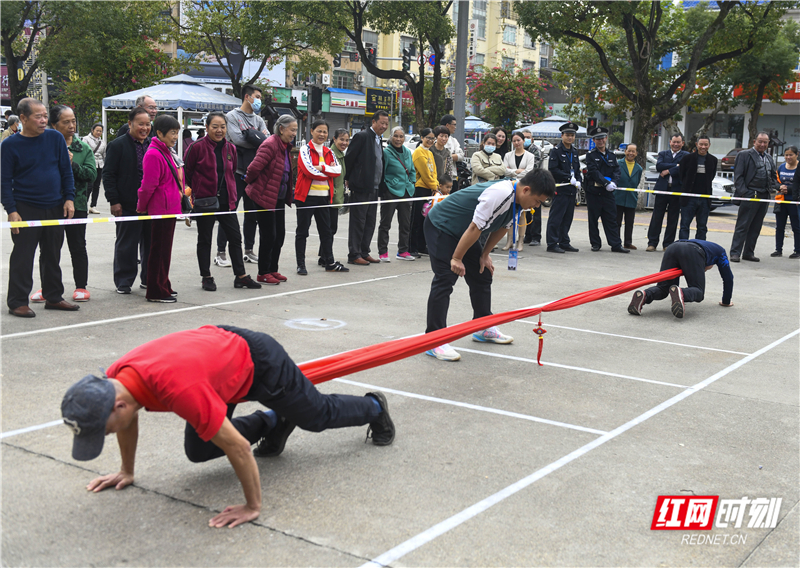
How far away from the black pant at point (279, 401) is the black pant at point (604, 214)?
1006cm

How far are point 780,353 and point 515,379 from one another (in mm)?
2768

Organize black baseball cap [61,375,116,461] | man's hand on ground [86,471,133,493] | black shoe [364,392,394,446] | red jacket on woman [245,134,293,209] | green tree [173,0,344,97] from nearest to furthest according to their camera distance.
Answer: black baseball cap [61,375,116,461], man's hand on ground [86,471,133,493], black shoe [364,392,394,446], red jacket on woman [245,134,293,209], green tree [173,0,344,97]

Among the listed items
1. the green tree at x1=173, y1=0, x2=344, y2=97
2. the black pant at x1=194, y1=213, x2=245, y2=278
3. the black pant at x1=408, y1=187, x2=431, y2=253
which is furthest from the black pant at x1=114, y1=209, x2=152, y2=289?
the green tree at x1=173, y1=0, x2=344, y2=97

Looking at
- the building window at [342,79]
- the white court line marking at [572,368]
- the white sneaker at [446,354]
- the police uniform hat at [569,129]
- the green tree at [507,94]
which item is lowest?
the white court line marking at [572,368]

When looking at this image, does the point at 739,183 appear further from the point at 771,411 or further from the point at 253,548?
the point at 253,548

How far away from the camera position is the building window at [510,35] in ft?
227

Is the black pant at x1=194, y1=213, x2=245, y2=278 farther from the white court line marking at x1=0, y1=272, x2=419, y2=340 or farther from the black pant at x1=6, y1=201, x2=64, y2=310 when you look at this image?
the black pant at x1=6, y1=201, x2=64, y2=310

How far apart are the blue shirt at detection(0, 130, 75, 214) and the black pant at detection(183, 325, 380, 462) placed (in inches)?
172

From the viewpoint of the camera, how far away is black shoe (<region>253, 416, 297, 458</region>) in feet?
13.4

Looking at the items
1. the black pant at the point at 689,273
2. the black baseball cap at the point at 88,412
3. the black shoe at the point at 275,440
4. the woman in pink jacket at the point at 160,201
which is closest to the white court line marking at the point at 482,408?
the black shoe at the point at 275,440

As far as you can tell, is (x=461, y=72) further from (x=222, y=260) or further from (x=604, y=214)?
(x=222, y=260)

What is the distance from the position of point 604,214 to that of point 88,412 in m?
A: 11.8

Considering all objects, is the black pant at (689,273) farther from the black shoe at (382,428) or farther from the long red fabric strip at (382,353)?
the black shoe at (382,428)

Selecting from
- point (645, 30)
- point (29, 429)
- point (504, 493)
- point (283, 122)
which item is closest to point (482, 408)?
point (504, 493)
